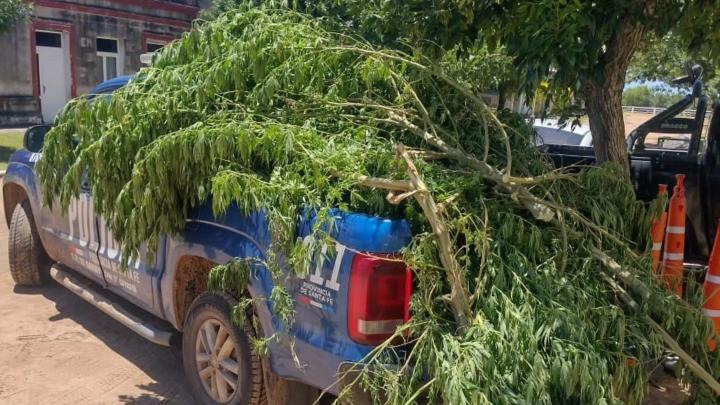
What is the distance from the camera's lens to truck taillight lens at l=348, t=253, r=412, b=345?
8.55 ft

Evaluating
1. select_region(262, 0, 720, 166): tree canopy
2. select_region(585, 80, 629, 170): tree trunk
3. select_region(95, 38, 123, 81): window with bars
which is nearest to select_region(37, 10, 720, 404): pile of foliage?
select_region(262, 0, 720, 166): tree canopy

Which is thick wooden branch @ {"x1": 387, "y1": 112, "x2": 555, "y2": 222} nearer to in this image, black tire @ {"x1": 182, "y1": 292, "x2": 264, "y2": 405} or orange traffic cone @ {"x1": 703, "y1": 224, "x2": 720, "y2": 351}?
orange traffic cone @ {"x1": 703, "y1": 224, "x2": 720, "y2": 351}

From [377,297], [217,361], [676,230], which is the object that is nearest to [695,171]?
[676,230]

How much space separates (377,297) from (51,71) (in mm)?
19962

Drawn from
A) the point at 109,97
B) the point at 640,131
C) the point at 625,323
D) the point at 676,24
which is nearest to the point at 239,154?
the point at 109,97

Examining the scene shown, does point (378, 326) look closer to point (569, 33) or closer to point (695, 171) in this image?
point (569, 33)

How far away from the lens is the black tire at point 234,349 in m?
3.23

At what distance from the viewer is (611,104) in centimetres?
402

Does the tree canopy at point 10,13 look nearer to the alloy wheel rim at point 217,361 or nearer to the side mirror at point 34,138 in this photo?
the side mirror at point 34,138

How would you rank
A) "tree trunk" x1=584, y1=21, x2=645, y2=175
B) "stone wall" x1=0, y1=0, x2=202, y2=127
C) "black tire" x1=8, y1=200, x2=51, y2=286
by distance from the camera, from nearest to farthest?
"tree trunk" x1=584, y1=21, x2=645, y2=175 < "black tire" x1=8, y1=200, x2=51, y2=286 < "stone wall" x1=0, y1=0, x2=202, y2=127

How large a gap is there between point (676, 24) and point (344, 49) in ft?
5.96

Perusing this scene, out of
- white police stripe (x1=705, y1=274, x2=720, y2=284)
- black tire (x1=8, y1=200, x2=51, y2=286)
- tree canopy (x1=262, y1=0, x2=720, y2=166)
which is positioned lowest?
black tire (x1=8, y1=200, x2=51, y2=286)

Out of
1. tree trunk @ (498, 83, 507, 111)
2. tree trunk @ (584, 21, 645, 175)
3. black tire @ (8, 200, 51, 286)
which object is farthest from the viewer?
black tire @ (8, 200, 51, 286)

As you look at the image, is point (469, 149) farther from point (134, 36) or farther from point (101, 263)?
point (134, 36)
